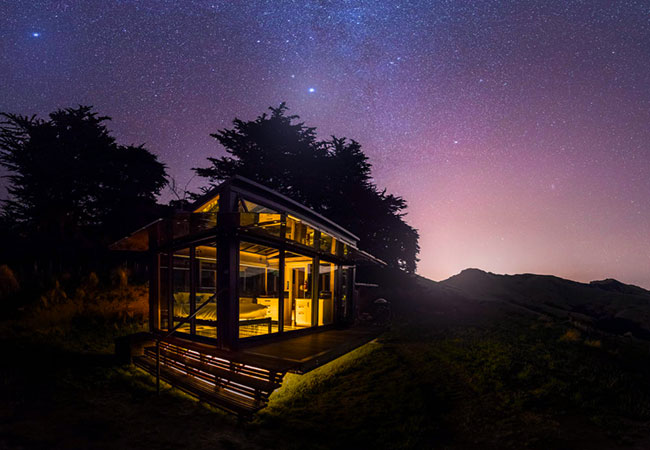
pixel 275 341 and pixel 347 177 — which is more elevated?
pixel 347 177

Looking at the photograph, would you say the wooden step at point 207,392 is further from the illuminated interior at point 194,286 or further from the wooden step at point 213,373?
the illuminated interior at point 194,286

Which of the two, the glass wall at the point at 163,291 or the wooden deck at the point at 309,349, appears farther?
the glass wall at the point at 163,291

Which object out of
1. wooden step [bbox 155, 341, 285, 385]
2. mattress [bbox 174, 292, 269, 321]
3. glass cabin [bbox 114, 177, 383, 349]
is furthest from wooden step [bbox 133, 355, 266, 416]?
mattress [bbox 174, 292, 269, 321]

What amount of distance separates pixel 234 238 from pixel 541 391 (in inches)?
262

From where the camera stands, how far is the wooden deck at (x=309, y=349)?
21.0 feet

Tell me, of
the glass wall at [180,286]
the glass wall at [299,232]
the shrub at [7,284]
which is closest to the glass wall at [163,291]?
the glass wall at [180,286]

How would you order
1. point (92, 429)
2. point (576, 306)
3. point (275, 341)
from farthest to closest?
point (576, 306), point (275, 341), point (92, 429)

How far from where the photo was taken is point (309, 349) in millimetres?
7766

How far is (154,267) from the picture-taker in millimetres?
9930

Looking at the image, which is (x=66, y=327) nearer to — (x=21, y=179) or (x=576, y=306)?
(x=21, y=179)

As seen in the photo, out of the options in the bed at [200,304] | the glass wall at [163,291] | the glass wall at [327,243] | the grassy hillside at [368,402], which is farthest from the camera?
the glass wall at [327,243]

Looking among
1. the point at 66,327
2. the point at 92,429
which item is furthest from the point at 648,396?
the point at 66,327

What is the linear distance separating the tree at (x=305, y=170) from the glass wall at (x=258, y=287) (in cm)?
1003

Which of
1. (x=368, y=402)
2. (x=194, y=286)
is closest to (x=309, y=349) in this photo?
(x=368, y=402)
